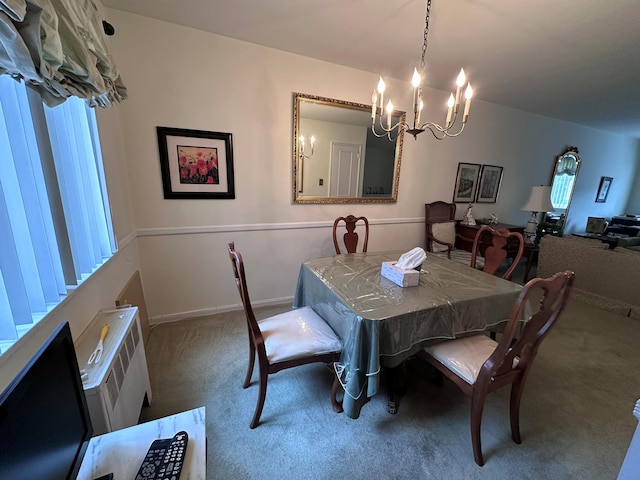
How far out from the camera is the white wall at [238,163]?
2012 millimetres

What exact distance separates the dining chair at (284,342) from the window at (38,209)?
26.8 inches

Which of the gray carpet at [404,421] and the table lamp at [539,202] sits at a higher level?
the table lamp at [539,202]

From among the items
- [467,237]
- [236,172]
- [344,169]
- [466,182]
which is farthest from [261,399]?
[466,182]

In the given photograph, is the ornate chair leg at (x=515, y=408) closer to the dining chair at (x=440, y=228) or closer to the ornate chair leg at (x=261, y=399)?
the ornate chair leg at (x=261, y=399)

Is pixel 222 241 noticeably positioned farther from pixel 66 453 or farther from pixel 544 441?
pixel 544 441

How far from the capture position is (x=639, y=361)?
203cm

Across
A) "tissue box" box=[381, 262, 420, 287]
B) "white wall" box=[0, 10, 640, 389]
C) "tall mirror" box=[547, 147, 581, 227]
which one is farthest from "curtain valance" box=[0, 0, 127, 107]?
"tall mirror" box=[547, 147, 581, 227]

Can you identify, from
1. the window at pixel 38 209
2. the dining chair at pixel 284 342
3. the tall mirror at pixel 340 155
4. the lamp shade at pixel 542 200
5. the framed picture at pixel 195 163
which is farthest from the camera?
the lamp shade at pixel 542 200

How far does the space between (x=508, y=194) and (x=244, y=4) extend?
4370 millimetres

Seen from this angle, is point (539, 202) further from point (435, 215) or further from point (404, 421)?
point (404, 421)

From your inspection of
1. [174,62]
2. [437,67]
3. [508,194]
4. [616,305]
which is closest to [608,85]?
[508,194]

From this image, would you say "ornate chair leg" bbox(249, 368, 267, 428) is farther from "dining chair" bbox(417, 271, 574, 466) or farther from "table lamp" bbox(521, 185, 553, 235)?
"table lamp" bbox(521, 185, 553, 235)

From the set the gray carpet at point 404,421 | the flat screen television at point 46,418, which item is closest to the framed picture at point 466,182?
the gray carpet at point 404,421

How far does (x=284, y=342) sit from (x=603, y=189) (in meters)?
7.76
